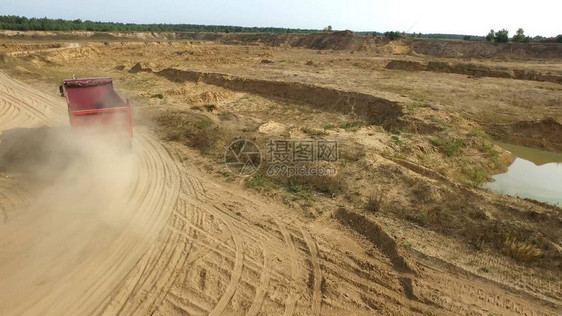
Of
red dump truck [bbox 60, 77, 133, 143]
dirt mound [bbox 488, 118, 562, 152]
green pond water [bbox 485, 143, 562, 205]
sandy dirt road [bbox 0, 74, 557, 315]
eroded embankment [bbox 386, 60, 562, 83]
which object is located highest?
eroded embankment [bbox 386, 60, 562, 83]

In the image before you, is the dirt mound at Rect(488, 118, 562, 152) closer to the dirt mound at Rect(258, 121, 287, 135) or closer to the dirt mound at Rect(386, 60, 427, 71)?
the dirt mound at Rect(258, 121, 287, 135)

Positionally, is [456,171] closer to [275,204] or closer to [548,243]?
[548,243]

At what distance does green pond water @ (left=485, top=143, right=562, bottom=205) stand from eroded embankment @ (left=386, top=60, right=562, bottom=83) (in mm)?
15589

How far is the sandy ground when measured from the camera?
4.65m

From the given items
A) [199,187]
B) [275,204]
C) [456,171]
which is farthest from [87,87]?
[456,171]

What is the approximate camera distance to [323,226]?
655 cm

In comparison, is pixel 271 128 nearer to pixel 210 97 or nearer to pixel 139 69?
pixel 210 97

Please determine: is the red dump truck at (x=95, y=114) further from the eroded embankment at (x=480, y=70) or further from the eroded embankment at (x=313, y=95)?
the eroded embankment at (x=480, y=70)

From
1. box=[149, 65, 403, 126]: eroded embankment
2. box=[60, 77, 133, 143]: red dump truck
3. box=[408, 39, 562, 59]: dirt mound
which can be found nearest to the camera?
box=[60, 77, 133, 143]: red dump truck

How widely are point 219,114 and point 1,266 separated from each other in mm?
10162

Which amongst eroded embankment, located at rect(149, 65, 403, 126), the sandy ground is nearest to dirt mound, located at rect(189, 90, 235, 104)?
eroded embankment, located at rect(149, 65, 403, 126)

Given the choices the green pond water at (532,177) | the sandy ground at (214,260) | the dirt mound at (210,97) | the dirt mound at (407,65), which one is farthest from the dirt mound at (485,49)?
the sandy ground at (214,260)

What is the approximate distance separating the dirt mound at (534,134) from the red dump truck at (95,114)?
15.0 metres

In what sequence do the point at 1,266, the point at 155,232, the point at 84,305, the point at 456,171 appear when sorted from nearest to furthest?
the point at 84,305 → the point at 1,266 → the point at 155,232 → the point at 456,171
